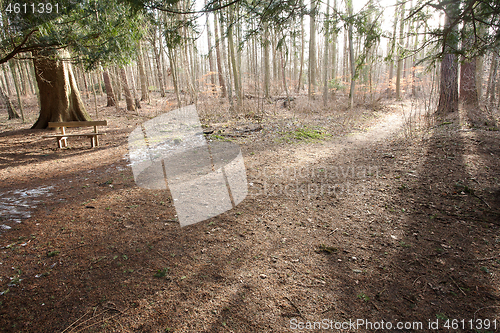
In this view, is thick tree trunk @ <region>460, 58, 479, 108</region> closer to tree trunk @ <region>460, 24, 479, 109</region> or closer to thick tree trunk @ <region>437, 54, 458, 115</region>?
tree trunk @ <region>460, 24, 479, 109</region>

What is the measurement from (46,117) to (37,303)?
8.64 m

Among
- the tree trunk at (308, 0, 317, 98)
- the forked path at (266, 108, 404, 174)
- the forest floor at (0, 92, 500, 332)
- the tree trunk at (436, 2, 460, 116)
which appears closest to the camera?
the forest floor at (0, 92, 500, 332)

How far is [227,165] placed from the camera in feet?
18.1

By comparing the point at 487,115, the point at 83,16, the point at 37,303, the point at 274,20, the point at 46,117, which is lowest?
the point at 37,303

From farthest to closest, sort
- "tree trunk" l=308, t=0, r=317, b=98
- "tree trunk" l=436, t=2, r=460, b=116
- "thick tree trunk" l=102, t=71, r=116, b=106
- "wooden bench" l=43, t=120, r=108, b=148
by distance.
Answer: "tree trunk" l=308, t=0, r=317, b=98 < "thick tree trunk" l=102, t=71, r=116, b=106 < "tree trunk" l=436, t=2, r=460, b=116 < "wooden bench" l=43, t=120, r=108, b=148

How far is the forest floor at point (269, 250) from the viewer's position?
1873 millimetres

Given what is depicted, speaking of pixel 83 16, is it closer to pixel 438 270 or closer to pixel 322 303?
pixel 322 303

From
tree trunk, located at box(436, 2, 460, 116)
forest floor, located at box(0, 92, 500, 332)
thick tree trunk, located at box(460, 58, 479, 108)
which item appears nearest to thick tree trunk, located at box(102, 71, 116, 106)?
forest floor, located at box(0, 92, 500, 332)

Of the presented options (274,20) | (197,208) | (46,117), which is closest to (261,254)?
(197,208)

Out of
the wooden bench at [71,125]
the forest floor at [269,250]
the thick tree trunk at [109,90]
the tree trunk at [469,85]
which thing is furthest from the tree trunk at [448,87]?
the thick tree trunk at [109,90]

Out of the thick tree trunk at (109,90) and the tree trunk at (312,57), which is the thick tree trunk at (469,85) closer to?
the tree trunk at (312,57)

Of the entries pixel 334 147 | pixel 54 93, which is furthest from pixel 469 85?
pixel 54 93

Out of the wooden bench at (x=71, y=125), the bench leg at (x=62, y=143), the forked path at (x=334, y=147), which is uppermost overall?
the wooden bench at (x=71, y=125)

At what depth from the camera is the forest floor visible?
1.87m
